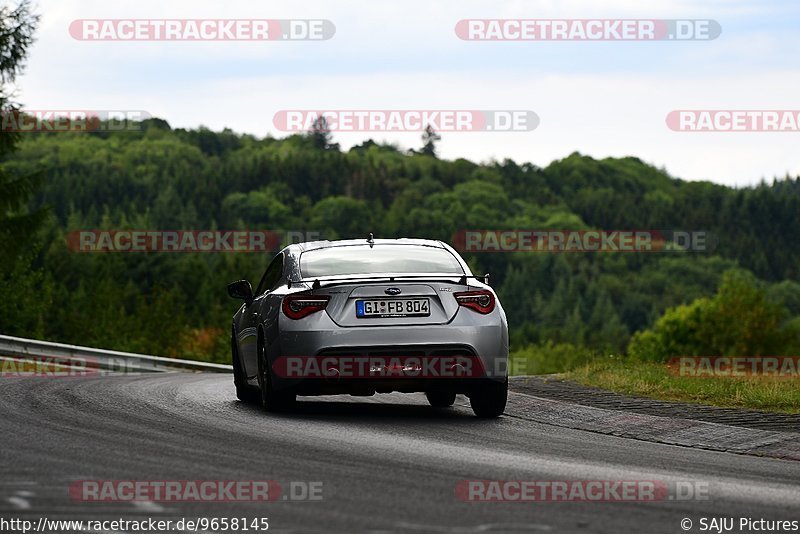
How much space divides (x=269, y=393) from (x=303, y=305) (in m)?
1.01

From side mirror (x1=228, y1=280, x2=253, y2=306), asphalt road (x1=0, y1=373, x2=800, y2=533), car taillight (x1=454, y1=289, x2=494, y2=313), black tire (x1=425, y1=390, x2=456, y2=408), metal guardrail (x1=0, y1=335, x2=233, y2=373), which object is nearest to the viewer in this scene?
asphalt road (x1=0, y1=373, x2=800, y2=533)

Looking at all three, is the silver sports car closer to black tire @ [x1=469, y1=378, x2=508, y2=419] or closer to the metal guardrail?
black tire @ [x1=469, y1=378, x2=508, y2=419]

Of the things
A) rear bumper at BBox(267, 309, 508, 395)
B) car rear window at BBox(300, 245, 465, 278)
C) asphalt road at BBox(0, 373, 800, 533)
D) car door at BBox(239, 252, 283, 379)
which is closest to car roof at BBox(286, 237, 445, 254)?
car rear window at BBox(300, 245, 465, 278)

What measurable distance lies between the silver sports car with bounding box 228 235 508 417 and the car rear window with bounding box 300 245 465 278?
0.03m

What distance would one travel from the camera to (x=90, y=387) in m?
14.9

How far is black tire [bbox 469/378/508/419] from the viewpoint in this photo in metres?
11.7

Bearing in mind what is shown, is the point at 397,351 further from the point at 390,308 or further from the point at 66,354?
the point at 66,354

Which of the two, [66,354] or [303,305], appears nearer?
[303,305]

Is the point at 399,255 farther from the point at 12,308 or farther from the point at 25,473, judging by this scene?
the point at 12,308

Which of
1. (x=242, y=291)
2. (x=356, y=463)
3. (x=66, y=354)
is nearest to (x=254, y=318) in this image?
(x=242, y=291)

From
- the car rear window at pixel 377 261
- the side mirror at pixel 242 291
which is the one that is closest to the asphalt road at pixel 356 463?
the side mirror at pixel 242 291

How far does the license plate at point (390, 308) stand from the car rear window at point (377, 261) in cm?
54

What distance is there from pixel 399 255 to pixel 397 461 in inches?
156

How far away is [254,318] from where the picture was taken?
12.9m
